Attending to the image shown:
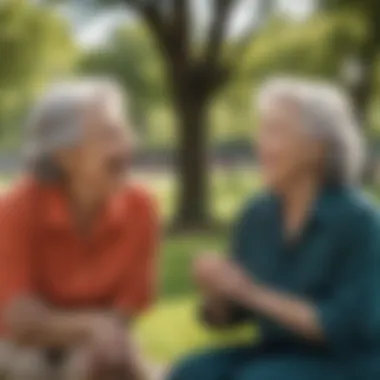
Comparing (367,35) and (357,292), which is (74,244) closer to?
(357,292)

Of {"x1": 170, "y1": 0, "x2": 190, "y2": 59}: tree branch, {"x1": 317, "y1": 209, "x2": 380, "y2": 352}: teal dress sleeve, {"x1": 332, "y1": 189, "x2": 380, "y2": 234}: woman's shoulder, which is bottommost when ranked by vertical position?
{"x1": 317, "y1": 209, "x2": 380, "y2": 352}: teal dress sleeve

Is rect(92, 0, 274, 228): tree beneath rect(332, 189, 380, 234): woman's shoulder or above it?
above

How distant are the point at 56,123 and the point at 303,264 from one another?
0.36 m

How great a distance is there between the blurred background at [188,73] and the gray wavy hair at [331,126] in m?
0.09

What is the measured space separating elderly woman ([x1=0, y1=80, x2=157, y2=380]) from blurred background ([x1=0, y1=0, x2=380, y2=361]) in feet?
0.17

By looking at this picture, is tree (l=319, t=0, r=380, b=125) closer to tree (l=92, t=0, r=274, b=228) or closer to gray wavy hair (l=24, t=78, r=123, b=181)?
tree (l=92, t=0, r=274, b=228)

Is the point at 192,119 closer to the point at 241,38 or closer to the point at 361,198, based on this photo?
the point at 241,38

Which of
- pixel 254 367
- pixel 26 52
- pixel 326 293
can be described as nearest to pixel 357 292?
pixel 326 293

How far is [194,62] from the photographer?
1.38 meters

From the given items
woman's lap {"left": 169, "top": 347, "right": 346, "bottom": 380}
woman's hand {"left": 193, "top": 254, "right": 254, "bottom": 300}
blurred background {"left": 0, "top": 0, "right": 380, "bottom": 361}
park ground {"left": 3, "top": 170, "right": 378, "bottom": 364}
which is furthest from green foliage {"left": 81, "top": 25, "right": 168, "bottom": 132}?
woman's lap {"left": 169, "top": 347, "right": 346, "bottom": 380}

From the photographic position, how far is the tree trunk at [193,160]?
4.49 ft

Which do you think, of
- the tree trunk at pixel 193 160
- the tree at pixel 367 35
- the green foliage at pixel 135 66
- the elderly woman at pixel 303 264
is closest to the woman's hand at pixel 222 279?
the elderly woman at pixel 303 264

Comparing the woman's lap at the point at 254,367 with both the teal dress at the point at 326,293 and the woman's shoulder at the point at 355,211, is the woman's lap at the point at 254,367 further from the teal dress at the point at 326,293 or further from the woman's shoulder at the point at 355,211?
the woman's shoulder at the point at 355,211

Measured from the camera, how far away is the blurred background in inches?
52.2
